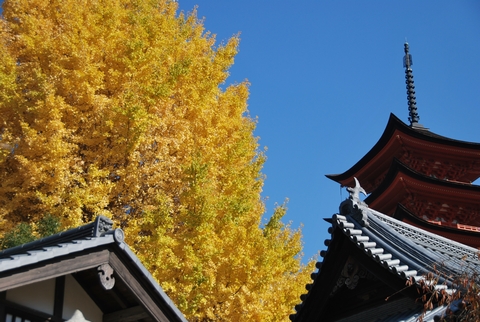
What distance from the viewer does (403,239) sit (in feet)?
20.2

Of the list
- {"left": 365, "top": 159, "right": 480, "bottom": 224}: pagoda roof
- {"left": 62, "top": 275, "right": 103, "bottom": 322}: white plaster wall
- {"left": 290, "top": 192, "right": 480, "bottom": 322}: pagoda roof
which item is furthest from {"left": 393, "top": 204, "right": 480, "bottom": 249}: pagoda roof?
{"left": 62, "top": 275, "right": 103, "bottom": 322}: white plaster wall

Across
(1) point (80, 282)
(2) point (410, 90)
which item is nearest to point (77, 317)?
(1) point (80, 282)

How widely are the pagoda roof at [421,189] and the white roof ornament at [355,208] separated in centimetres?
1067

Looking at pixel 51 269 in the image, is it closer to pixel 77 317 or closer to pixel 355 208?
pixel 77 317

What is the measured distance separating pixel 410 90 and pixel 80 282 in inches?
757

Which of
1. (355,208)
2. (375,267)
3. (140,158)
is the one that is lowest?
(375,267)

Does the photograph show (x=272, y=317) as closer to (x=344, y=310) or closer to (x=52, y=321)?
(x=344, y=310)

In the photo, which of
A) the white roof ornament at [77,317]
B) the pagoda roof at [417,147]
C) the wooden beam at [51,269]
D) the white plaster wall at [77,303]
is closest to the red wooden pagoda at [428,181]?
the pagoda roof at [417,147]

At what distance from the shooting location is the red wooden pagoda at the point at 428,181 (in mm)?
16578

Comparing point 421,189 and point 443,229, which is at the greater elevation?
point 421,189

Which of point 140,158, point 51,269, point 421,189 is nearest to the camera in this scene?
point 51,269

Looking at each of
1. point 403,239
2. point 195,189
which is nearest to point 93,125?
point 195,189

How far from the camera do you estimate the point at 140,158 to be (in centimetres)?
1205

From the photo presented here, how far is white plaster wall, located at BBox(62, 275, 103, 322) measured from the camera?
17.9 feet
